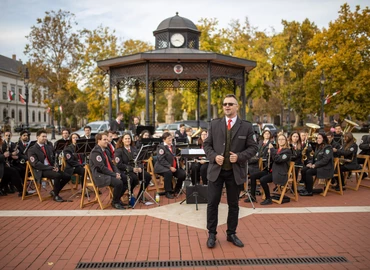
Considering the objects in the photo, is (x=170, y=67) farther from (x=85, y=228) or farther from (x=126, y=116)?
(x=126, y=116)

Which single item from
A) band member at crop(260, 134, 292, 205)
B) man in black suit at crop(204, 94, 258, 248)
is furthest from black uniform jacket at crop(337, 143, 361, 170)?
man in black suit at crop(204, 94, 258, 248)

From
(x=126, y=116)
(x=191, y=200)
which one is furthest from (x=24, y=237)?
(x=126, y=116)

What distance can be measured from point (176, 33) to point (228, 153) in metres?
10.4

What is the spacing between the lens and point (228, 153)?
4.67m

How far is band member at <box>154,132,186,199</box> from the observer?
8094 mm

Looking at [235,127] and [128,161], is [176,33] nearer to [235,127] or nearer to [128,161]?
[128,161]

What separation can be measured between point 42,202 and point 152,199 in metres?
2.62

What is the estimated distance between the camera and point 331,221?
5.90 meters

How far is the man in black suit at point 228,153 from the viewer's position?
4.61 metres

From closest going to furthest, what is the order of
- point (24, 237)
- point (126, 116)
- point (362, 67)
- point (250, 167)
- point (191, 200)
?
point (24, 237) < point (191, 200) < point (250, 167) < point (362, 67) < point (126, 116)

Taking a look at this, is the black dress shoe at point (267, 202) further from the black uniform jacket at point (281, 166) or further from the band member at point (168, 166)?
the band member at point (168, 166)

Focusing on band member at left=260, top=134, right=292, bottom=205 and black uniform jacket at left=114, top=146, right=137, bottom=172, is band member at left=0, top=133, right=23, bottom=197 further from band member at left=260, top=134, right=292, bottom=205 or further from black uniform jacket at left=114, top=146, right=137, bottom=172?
band member at left=260, top=134, right=292, bottom=205

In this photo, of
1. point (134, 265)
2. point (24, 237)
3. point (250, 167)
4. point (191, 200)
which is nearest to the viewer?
point (134, 265)

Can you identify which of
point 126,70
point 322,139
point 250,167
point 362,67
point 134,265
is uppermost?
point 362,67
